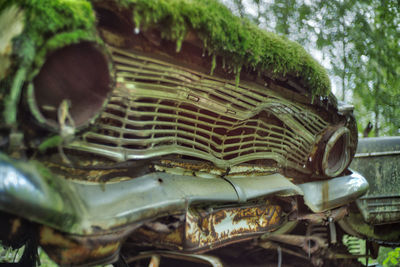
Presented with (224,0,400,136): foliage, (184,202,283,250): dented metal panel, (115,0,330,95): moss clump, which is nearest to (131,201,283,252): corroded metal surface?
(184,202,283,250): dented metal panel

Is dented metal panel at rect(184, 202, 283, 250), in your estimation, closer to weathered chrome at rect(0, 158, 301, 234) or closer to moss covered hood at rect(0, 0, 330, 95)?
weathered chrome at rect(0, 158, 301, 234)

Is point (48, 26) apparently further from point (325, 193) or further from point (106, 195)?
point (325, 193)

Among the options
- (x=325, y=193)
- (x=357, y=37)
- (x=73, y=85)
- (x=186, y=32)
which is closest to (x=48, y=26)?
(x=73, y=85)

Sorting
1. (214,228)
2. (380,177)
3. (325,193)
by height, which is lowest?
(214,228)

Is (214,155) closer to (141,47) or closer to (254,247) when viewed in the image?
(141,47)

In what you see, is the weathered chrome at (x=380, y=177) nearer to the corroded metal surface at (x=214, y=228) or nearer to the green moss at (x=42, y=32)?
the corroded metal surface at (x=214, y=228)

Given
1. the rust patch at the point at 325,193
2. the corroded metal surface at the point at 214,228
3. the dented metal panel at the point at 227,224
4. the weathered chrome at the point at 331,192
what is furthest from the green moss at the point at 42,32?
the rust patch at the point at 325,193

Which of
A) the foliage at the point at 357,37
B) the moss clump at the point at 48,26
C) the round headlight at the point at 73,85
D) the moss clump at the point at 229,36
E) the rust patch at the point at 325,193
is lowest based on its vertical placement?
the rust patch at the point at 325,193

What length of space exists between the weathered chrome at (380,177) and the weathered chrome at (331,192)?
40.2 inches

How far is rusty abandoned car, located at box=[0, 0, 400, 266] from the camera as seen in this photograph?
1.36m

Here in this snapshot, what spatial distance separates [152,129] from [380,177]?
3.35 m

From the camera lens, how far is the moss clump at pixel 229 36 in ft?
5.07

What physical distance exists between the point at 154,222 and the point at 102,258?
0.31 meters

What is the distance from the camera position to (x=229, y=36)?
183cm
